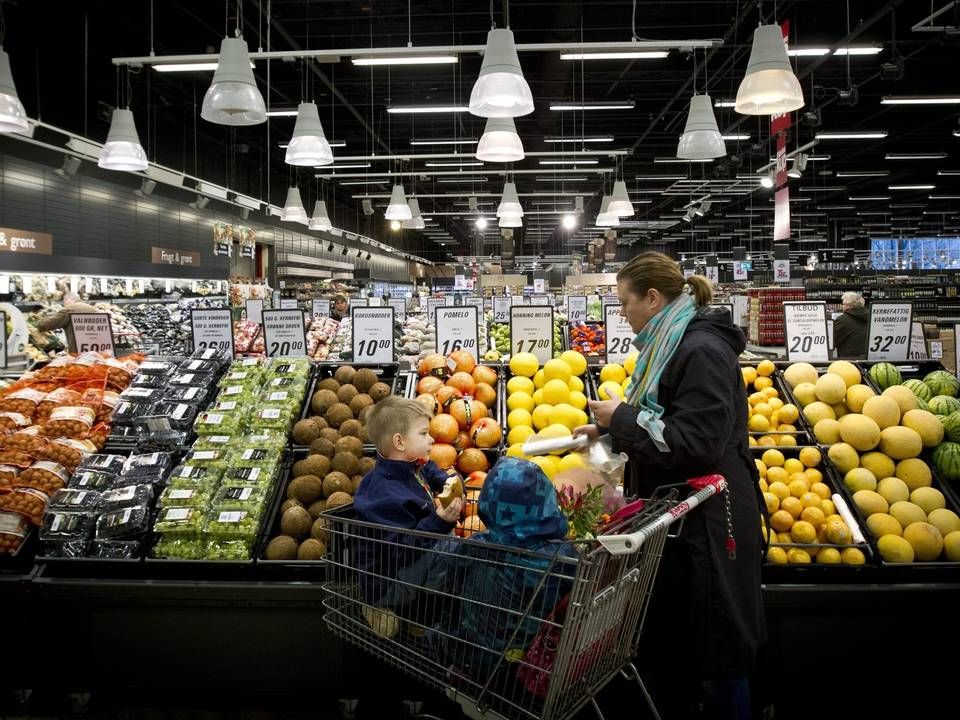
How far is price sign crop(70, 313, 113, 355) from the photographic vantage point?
521 centimetres

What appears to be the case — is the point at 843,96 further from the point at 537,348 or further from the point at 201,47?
the point at 201,47

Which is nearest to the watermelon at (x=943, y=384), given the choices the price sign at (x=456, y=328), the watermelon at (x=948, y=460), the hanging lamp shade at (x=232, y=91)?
the watermelon at (x=948, y=460)

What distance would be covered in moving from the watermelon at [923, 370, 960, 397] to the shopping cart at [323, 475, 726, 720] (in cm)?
237

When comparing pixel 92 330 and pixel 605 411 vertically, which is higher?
pixel 92 330

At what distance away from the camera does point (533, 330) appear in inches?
183

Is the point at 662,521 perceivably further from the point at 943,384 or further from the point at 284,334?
the point at 284,334

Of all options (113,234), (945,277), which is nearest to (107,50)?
(113,234)

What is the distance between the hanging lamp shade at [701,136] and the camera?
5.70m

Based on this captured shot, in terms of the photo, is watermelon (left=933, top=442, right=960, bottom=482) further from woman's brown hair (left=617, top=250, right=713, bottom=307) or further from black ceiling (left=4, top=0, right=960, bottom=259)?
black ceiling (left=4, top=0, right=960, bottom=259)

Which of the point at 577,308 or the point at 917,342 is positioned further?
the point at 577,308

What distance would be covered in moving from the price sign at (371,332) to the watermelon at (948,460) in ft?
10.5

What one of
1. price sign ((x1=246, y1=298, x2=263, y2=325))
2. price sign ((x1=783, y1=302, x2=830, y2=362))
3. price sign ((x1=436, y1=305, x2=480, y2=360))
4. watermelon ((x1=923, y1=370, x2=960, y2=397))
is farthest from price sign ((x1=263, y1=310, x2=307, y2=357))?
price sign ((x1=246, y1=298, x2=263, y2=325))

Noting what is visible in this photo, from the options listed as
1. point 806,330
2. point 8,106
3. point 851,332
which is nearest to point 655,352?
point 806,330

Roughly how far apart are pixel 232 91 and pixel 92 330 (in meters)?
2.40
